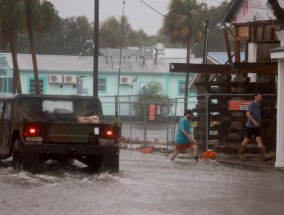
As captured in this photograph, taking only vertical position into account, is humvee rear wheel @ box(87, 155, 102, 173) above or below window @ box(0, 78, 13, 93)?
below

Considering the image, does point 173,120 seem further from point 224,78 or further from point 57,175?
point 57,175

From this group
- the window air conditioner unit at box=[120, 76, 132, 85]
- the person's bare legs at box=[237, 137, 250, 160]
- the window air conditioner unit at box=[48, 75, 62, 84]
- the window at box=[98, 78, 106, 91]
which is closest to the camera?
the person's bare legs at box=[237, 137, 250, 160]

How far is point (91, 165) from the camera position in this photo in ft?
60.3

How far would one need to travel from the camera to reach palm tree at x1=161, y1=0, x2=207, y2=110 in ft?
191

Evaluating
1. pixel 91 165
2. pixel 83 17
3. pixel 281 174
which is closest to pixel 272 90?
pixel 281 174

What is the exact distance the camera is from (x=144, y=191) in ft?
46.6

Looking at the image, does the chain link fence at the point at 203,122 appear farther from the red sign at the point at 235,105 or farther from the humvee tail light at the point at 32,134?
the humvee tail light at the point at 32,134

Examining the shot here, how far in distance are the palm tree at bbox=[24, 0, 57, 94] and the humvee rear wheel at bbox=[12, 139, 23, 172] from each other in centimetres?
2269

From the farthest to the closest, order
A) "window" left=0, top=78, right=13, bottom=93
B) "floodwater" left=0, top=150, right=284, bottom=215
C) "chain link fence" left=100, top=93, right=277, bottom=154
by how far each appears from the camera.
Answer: "window" left=0, top=78, right=13, bottom=93 → "chain link fence" left=100, top=93, right=277, bottom=154 → "floodwater" left=0, top=150, right=284, bottom=215

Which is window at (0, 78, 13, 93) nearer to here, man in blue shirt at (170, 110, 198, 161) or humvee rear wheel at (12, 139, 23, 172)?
man in blue shirt at (170, 110, 198, 161)

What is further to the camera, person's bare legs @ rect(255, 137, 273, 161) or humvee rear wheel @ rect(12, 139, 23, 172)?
person's bare legs @ rect(255, 137, 273, 161)

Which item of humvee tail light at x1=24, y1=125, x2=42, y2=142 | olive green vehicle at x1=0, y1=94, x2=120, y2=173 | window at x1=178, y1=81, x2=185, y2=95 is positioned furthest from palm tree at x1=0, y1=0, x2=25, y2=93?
humvee tail light at x1=24, y1=125, x2=42, y2=142

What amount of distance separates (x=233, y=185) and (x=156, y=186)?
168 centimetres

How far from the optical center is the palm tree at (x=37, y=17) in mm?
39875
